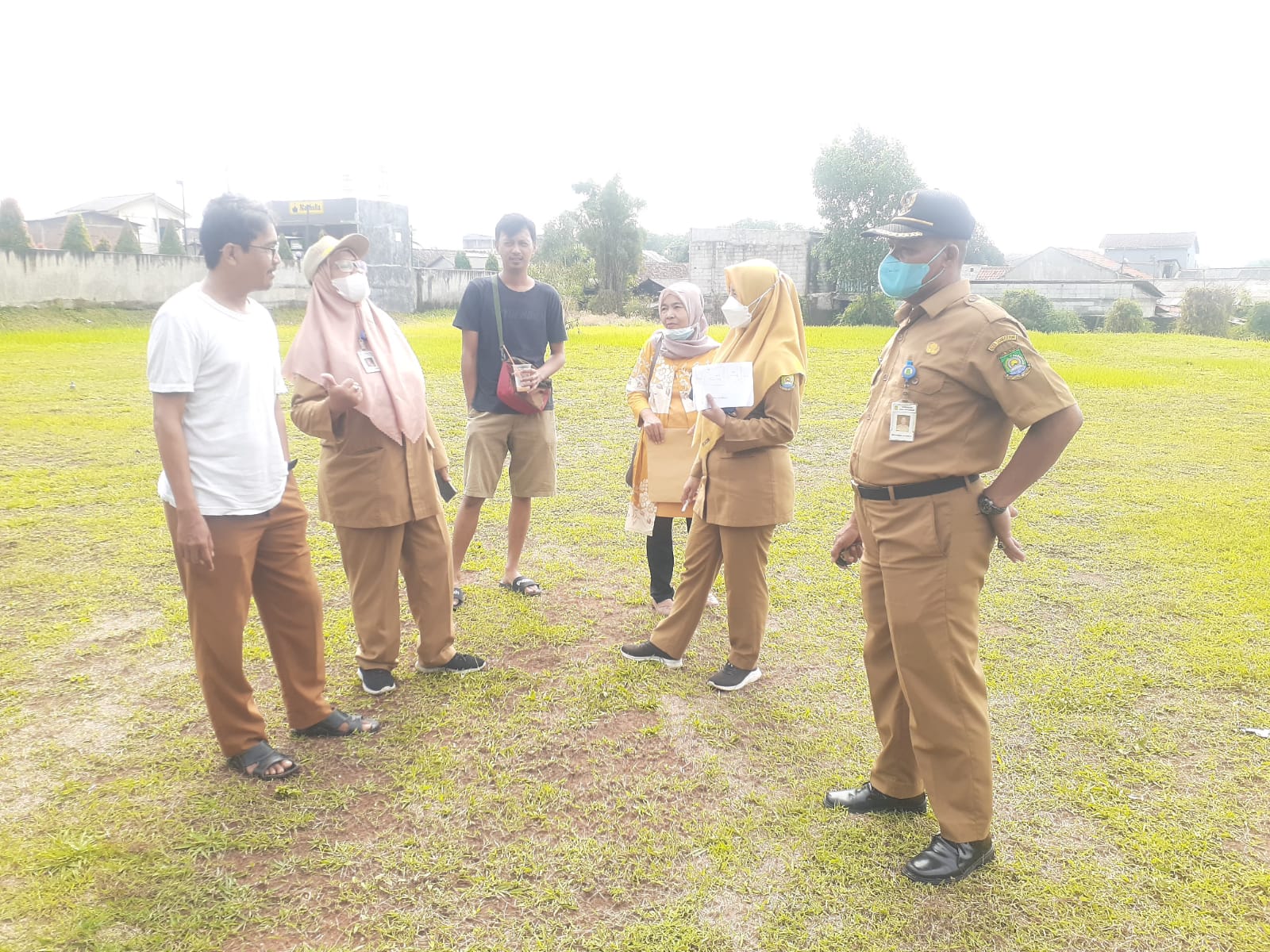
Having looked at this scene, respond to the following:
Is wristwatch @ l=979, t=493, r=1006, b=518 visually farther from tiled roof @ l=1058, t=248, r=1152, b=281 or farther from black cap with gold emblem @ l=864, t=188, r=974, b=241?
tiled roof @ l=1058, t=248, r=1152, b=281

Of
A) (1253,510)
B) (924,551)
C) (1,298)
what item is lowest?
(1253,510)

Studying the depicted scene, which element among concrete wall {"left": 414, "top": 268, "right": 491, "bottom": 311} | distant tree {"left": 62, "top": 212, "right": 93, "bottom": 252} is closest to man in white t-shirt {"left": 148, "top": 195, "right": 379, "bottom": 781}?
distant tree {"left": 62, "top": 212, "right": 93, "bottom": 252}

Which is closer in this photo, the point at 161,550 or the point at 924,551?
the point at 924,551

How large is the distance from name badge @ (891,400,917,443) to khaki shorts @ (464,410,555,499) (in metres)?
2.27

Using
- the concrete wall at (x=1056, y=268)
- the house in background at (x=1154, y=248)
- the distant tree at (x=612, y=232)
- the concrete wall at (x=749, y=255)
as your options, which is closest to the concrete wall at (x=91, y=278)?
the concrete wall at (x=749, y=255)

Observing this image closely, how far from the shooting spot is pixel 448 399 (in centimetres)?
1119

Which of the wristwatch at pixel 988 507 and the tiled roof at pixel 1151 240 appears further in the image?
the tiled roof at pixel 1151 240

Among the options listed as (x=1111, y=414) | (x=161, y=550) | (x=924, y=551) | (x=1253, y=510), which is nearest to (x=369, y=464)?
(x=924, y=551)

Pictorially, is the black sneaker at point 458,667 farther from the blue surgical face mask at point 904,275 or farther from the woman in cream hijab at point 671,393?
the blue surgical face mask at point 904,275

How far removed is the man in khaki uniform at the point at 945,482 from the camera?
7.39 ft

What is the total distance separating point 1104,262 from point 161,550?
56146 millimetres

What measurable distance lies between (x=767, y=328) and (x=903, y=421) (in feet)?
3.65

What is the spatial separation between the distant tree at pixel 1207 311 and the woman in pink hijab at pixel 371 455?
30.8m

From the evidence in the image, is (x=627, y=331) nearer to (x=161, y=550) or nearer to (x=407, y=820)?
(x=161, y=550)
